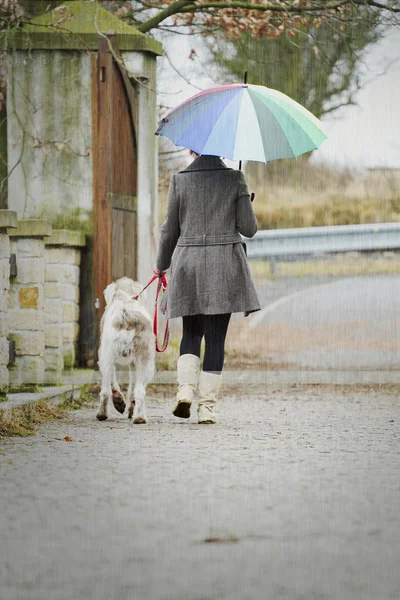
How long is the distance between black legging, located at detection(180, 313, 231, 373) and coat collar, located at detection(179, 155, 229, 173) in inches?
36.6

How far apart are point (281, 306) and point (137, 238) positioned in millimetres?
7213

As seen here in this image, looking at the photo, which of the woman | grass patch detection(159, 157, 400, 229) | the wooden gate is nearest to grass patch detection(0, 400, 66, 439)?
the woman

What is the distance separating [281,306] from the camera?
17094 millimetres

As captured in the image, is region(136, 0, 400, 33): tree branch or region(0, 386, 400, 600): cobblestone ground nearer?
region(0, 386, 400, 600): cobblestone ground

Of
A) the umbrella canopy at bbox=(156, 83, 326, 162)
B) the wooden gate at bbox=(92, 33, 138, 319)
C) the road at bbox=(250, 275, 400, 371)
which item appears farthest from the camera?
the road at bbox=(250, 275, 400, 371)

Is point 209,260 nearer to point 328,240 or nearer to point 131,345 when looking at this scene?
point 131,345

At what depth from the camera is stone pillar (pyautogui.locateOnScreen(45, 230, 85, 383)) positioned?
880 centimetres

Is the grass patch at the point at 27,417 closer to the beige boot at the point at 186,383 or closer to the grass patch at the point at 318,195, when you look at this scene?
the beige boot at the point at 186,383

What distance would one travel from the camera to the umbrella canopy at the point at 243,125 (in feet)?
21.8

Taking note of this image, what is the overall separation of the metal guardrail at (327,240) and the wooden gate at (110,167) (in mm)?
9369

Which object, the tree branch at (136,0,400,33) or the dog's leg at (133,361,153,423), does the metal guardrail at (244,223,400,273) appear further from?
the dog's leg at (133,361,153,423)

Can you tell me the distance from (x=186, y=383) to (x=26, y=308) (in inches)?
70.8

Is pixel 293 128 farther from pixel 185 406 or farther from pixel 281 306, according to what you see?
pixel 281 306

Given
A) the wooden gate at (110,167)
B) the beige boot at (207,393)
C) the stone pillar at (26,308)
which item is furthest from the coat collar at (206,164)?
the wooden gate at (110,167)
